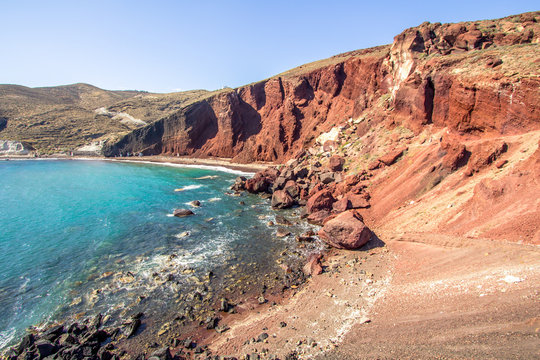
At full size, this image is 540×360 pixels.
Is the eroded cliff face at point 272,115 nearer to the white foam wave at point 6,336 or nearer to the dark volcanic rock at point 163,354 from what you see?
the dark volcanic rock at point 163,354

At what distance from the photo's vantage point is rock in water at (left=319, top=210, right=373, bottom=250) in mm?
19422

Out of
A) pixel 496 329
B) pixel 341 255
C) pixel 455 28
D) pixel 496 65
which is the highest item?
pixel 455 28

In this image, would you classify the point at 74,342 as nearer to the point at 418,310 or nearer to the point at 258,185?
the point at 418,310

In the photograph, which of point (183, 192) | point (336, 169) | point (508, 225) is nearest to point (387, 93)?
point (336, 169)

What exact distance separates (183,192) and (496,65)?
4159cm

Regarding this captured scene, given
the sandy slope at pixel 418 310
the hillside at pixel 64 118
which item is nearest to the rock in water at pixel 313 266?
the sandy slope at pixel 418 310

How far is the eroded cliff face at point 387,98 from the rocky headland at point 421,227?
0.58 ft

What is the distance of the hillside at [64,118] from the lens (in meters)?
100

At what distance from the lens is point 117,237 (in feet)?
80.3

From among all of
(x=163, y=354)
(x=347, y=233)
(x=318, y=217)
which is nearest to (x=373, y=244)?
(x=347, y=233)

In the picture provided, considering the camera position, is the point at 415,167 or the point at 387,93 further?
the point at 387,93

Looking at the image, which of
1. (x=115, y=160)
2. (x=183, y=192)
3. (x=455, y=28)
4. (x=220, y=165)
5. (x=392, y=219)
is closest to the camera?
(x=392, y=219)

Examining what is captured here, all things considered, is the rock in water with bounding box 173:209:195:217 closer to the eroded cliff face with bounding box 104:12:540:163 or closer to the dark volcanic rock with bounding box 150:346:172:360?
the dark volcanic rock with bounding box 150:346:172:360

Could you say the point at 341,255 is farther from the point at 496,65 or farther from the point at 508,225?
the point at 496,65
